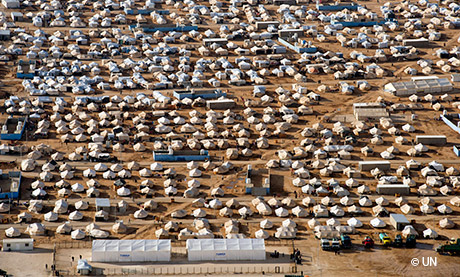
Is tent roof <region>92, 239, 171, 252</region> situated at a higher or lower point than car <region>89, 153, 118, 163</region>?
lower

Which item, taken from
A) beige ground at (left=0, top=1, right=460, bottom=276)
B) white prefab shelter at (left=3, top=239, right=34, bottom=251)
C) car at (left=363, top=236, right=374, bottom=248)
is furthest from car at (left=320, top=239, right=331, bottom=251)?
white prefab shelter at (left=3, top=239, right=34, bottom=251)

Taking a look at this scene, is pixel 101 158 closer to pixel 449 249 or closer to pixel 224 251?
pixel 224 251

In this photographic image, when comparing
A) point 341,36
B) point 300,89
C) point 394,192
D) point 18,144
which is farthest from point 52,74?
point 394,192

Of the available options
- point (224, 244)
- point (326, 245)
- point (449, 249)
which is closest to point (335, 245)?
point (326, 245)

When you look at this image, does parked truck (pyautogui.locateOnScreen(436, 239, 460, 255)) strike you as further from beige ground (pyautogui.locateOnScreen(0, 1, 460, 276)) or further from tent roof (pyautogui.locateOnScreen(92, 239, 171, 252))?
tent roof (pyautogui.locateOnScreen(92, 239, 171, 252))

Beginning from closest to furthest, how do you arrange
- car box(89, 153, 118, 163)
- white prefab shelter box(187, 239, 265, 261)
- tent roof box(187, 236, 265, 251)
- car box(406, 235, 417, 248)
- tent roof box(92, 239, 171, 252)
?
tent roof box(92, 239, 171, 252) < white prefab shelter box(187, 239, 265, 261) < tent roof box(187, 236, 265, 251) < car box(406, 235, 417, 248) < car box(89, 153, 118, 163)

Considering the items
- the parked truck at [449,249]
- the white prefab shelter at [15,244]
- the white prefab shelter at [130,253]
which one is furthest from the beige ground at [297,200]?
the white prefab shelter at [130,253]
